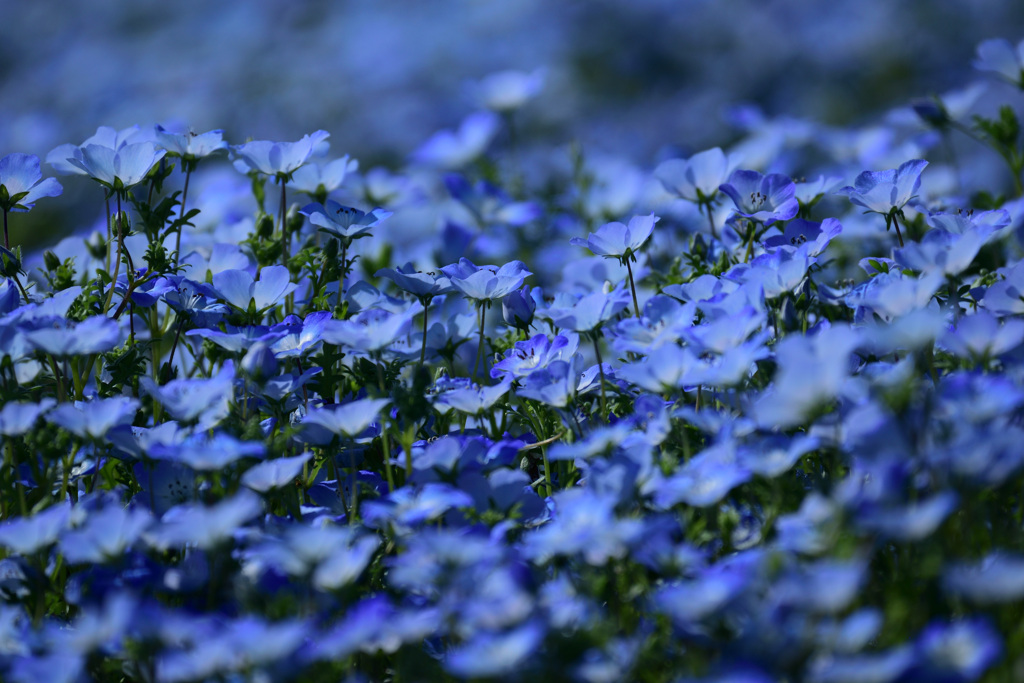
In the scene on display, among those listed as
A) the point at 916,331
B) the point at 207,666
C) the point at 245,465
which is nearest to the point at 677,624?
the point at 916,331

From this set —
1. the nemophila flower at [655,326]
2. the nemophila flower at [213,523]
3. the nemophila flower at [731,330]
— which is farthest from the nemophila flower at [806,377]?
the nemophila flower at [213,523]

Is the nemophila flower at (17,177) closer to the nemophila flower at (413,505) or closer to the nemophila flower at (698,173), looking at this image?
the nemophila flower at (413,505)

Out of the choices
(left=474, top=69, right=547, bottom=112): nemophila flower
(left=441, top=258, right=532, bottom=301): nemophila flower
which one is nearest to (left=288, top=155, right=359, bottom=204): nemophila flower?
(left=441, top=258, right=532, bottom=301): nemophila flower

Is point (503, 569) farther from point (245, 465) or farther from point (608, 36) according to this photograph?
point (608, 36)

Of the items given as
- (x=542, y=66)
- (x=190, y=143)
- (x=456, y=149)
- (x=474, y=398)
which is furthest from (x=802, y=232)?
(x=542, y=66)

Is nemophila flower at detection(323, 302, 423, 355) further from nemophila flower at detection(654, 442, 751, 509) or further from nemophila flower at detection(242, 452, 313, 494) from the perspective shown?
nemophila flower at detection(654, 442, 751, 509)

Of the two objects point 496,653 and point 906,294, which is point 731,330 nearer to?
point 906,294

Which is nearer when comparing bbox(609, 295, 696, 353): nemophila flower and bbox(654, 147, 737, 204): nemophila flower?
bbox(609, 295, 696, 353): nemophila flower
